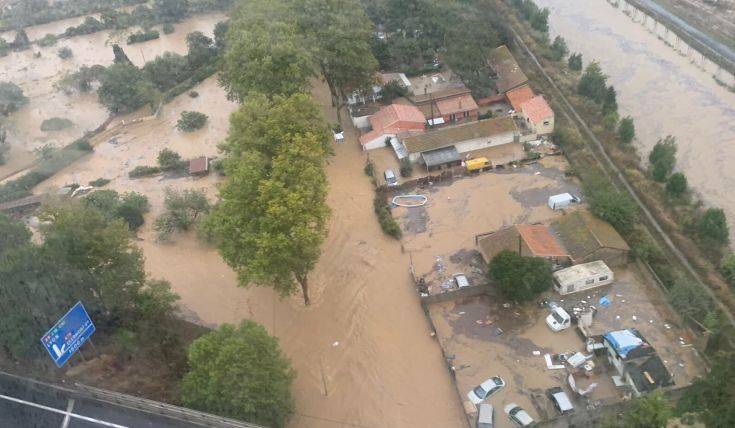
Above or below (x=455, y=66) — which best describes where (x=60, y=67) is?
below

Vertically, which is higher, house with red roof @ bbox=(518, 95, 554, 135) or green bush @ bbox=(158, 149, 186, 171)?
house with red roof @ bbox=(518, 95, 554, 135)

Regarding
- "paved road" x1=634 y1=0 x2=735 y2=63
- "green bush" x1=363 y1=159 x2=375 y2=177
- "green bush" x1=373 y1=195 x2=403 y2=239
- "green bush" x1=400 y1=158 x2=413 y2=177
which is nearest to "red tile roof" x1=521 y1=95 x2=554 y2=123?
"green bush" x1=400 y1=158 x2=413 y2=177

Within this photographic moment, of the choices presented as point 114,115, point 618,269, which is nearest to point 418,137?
point 618,269

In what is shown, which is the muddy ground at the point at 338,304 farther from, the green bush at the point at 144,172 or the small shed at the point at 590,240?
Answer: the small shed at the point at 590,240

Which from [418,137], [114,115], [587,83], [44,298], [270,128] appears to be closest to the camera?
[44,298]

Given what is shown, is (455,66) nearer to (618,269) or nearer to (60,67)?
(618,269)

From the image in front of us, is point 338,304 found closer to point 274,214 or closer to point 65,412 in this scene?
point 274,214

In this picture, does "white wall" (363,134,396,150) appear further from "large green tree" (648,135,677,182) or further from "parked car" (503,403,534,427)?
"parked car" (503,403,534,427)
